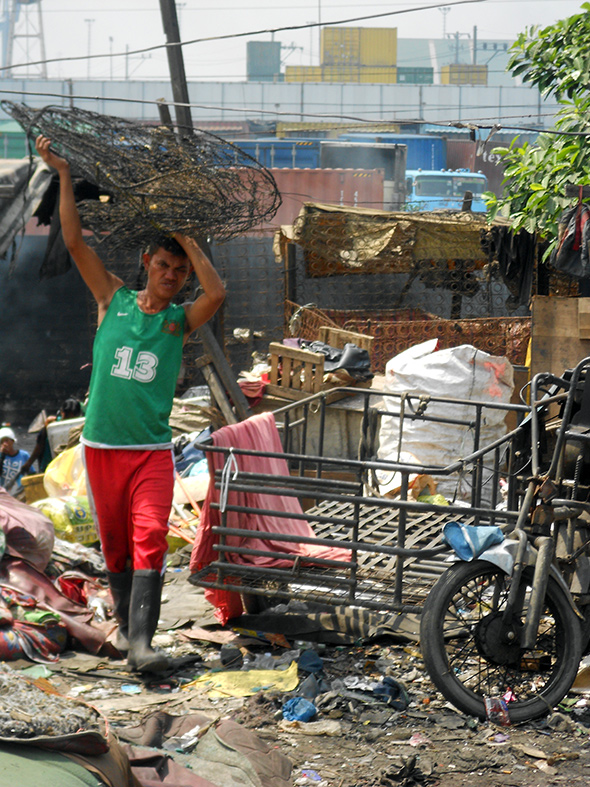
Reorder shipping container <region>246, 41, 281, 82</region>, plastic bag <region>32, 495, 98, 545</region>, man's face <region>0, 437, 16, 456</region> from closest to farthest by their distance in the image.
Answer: plastic bag <region>32, 495, 98, 545</region> → man's face <region>0, 437, 16, 456</region> → shipping container <region>246, 41, 281, 82</region>

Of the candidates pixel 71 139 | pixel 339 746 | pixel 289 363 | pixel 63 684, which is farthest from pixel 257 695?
pixel 289 363

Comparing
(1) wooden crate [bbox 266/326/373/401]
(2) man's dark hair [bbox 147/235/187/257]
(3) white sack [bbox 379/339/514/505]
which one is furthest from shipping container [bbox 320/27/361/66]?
(2) man's dark hair [bbox 147/235/187/257]

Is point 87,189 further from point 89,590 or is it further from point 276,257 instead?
point 276,257

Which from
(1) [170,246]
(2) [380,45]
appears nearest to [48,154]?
(1) [170,246]

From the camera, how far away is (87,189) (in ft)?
17.0

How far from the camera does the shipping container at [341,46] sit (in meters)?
63.2

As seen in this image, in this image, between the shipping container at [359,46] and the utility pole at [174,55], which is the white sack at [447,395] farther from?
the shipping container at [359,46]

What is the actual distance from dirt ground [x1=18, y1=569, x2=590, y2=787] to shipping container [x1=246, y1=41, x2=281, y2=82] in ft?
193

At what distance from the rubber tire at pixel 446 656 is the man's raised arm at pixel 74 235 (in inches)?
91.9

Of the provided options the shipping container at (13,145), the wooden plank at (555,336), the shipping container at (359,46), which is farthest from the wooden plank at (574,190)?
the shipping container at (359,46)

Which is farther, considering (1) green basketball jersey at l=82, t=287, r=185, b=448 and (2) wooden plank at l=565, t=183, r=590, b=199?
(2) wooden plank at l=565, t=183, r=590, b=199

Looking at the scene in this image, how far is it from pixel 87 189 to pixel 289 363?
3.99 metres

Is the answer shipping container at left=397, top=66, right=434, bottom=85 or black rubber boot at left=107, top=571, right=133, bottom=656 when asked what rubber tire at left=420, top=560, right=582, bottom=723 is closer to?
black rubber boot at left=107, top=571, right=133, bottom=656

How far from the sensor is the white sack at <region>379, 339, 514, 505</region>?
24.8 ft
